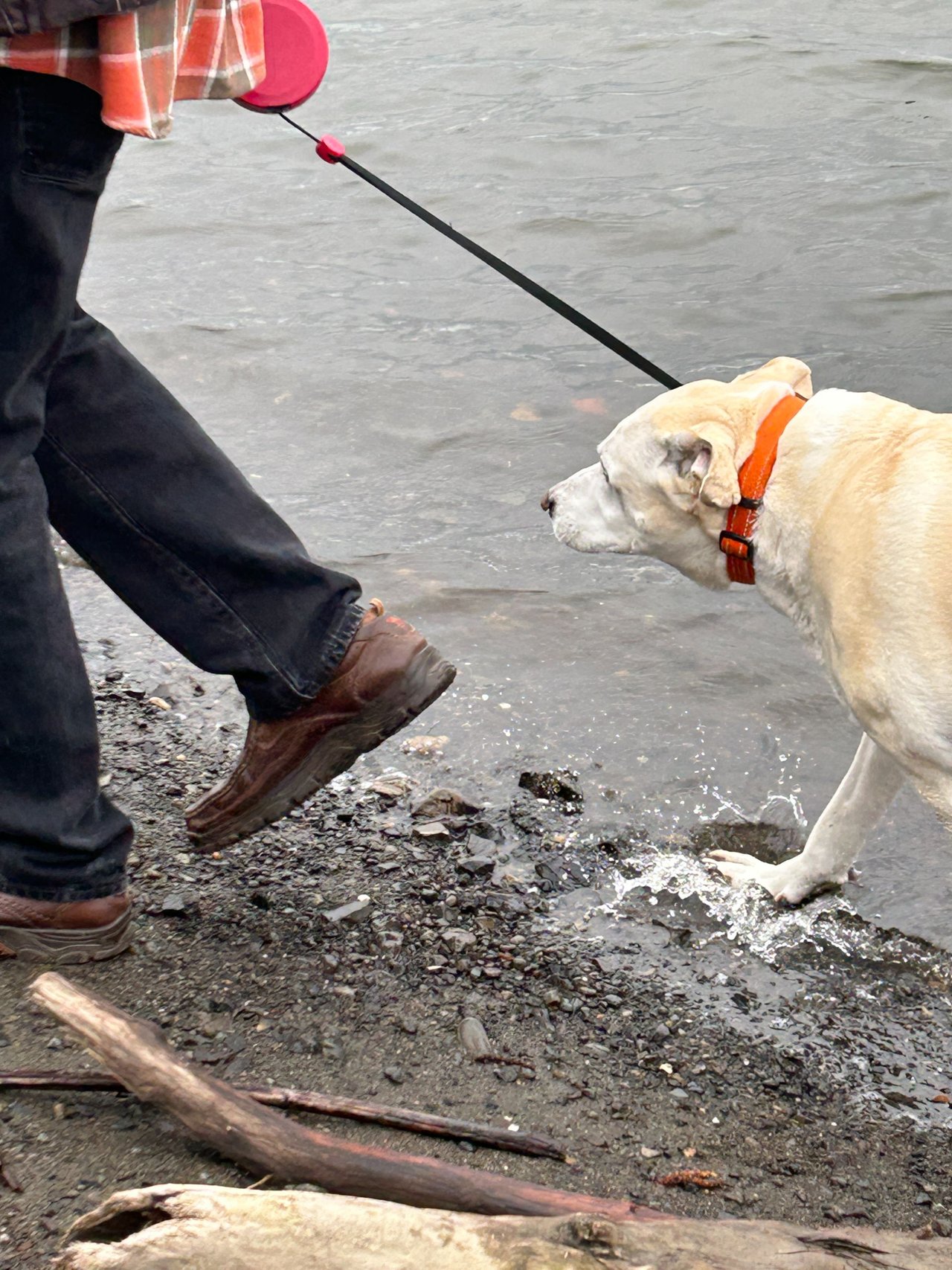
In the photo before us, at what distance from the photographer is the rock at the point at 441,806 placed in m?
3.55

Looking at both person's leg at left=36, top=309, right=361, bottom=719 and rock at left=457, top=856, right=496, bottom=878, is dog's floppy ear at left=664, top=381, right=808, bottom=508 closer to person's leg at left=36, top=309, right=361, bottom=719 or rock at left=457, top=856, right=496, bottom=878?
person's leg at left=36, top=309, right=361, bottom=719

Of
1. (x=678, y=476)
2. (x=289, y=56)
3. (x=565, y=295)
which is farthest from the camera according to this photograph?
(x=565, y=295)

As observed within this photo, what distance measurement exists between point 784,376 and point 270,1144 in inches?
86.6

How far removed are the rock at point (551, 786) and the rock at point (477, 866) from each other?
370mm

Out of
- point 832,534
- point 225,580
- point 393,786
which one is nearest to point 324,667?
point 225,580

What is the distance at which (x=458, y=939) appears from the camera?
304 cm

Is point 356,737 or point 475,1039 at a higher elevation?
point 356,737

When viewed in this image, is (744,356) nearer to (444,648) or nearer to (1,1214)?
(444,648)

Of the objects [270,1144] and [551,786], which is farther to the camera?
[551,786]

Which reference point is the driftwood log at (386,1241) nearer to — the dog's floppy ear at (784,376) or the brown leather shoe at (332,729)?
the brown leather shoe at (332,729)

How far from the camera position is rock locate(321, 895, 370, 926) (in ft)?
10.1

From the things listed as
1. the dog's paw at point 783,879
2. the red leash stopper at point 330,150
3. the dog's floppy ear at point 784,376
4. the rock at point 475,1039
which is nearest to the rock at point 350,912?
the rock at point 475,1039

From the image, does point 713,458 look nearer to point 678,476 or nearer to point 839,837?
point 678,476

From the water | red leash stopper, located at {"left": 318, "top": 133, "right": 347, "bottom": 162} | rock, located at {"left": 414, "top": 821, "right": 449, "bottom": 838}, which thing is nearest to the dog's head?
the water
